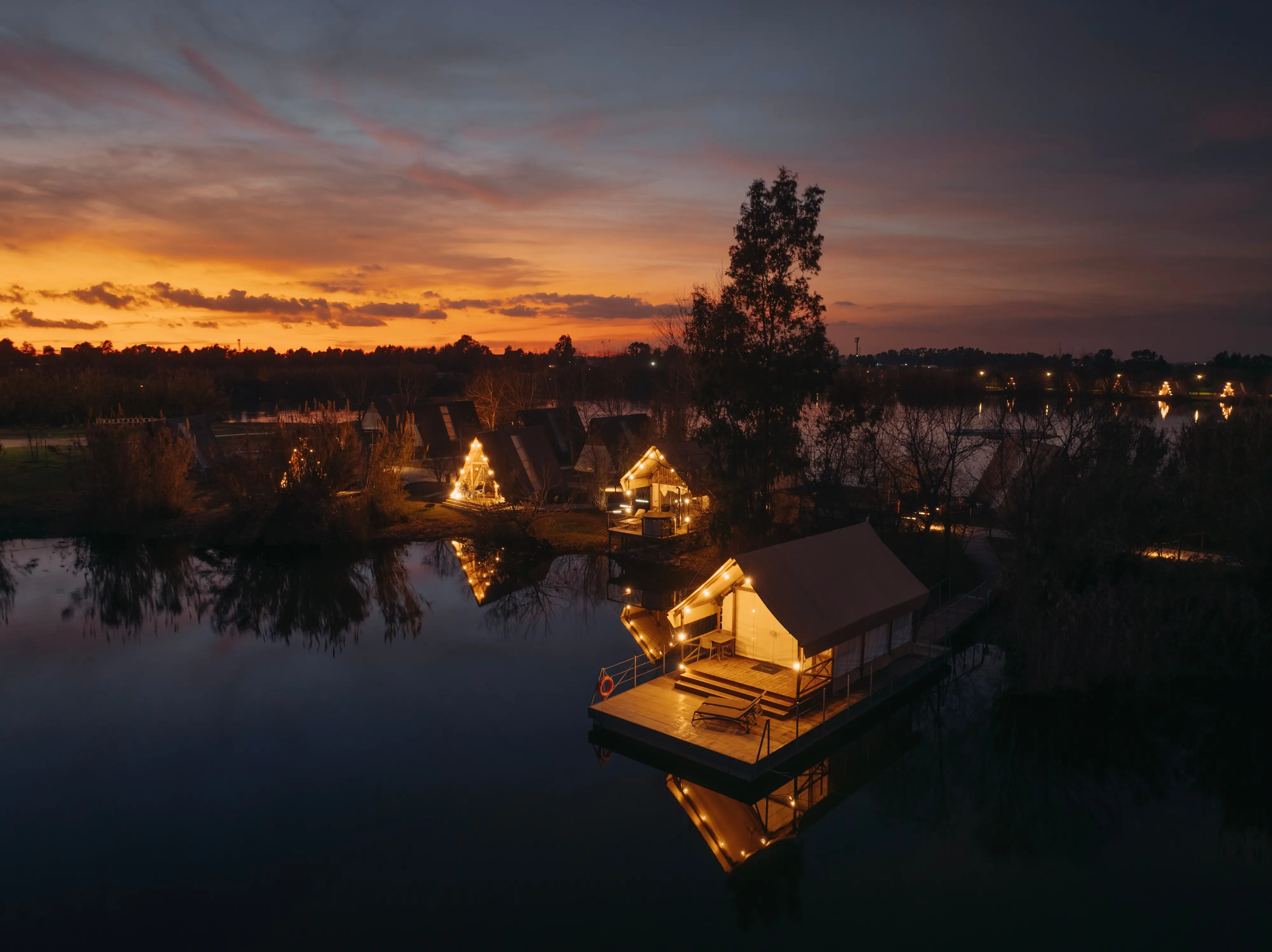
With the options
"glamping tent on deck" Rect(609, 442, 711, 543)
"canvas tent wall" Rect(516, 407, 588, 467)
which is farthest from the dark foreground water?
"canvas tent wall" Rect(516, 407, 588, 467)

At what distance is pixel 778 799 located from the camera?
15.7 metres

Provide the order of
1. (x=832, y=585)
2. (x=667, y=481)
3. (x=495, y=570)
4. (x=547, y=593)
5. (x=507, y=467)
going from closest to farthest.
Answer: (x=832, y=585) → (x=547, y=593) → (x=495, y=570) → (x=667, y=481) → (x=507, y=467)

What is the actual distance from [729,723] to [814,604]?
11.3 feet

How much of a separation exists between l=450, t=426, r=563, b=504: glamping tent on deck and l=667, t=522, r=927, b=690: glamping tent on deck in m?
19.8

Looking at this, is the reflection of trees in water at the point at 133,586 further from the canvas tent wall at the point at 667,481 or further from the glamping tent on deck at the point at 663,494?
the canvas tent wall at the point at 667,481

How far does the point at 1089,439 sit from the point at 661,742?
22.6 metres

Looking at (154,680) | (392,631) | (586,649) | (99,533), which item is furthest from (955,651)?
(99,533)

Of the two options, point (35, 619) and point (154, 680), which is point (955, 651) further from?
point (35, 619)

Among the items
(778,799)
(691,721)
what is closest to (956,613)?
(691,721)

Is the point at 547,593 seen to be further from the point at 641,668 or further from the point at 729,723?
the point at 729,723

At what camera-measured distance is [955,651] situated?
23.4m

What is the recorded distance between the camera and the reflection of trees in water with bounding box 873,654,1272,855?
1502cm

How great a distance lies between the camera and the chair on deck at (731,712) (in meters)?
16.9

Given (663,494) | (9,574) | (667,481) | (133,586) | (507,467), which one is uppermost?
(507,467)
